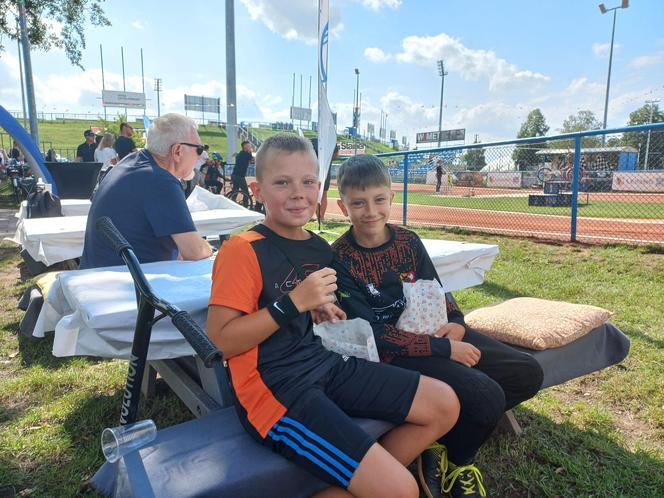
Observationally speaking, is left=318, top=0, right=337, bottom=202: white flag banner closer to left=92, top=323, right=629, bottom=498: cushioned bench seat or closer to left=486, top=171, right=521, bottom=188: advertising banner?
left=92, top=323, right=629, bottom=498: cushioned bench seat

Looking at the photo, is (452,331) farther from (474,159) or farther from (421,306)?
(474,159)

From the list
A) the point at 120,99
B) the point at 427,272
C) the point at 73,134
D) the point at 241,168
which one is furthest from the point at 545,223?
the point at 120,99

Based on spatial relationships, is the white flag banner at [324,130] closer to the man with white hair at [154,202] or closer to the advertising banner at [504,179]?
the man with white hair at [154,202]

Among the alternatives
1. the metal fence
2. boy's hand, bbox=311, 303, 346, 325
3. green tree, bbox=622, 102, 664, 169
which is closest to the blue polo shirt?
boy's hand, bbox=311, 303, 346, 325

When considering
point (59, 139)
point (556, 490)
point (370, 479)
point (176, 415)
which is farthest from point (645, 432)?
point (59, 139)

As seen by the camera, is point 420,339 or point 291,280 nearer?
point 291,280

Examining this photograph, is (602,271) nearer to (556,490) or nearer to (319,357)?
(556,490)

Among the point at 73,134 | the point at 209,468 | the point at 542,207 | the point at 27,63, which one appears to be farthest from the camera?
the point at 73,134

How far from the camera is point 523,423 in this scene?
2570 millimetres

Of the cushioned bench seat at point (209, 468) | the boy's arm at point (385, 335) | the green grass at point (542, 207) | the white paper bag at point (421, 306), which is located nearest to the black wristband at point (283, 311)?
the cushioned bench seat at point (209, 468)

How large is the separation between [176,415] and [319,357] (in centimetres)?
141

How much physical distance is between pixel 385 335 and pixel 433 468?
55cm

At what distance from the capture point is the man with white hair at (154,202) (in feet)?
8.32

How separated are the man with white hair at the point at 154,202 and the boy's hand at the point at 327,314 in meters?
1.15
